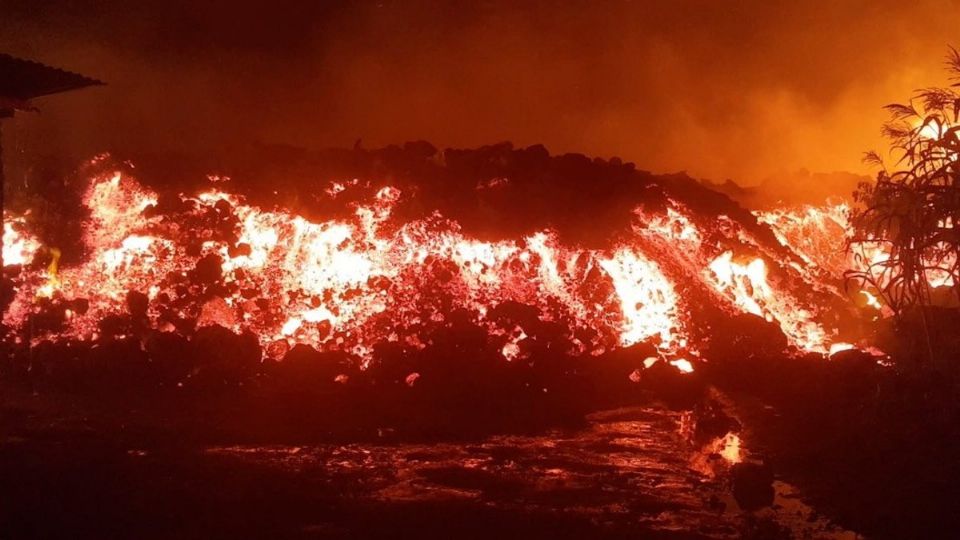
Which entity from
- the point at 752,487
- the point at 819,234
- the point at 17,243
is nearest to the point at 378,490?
the point at 752,487

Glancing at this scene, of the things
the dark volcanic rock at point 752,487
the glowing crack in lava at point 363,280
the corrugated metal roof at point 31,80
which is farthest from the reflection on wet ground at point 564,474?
the corrugated metal roof at point 31,80

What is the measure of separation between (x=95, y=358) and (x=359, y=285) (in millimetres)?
6360

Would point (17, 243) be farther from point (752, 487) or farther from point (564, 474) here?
point (752, 487)

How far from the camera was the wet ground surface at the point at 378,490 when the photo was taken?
9188 mm

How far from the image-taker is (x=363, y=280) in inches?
778

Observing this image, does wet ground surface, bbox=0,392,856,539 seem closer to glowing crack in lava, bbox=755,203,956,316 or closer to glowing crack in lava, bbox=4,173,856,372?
glowing crack in lava, bbox=4,173,856,372

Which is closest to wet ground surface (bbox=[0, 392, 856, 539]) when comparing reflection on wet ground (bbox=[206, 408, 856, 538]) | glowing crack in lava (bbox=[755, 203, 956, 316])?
reflection on wet ground (bbox=[206, 408, 856, 538])

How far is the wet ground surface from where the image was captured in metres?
9.19

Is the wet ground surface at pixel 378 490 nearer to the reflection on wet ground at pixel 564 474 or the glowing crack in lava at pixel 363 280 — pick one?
the reflection on wet ground at pixel 564 474

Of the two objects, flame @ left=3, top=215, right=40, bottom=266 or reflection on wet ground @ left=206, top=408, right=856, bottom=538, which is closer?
reflection on wet ground @ left=206, top=408, right=856, bottom=538

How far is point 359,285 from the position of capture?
766 inches

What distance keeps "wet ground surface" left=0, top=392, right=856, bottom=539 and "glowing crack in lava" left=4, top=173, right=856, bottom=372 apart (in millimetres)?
5340

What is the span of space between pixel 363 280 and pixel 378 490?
31.8ft

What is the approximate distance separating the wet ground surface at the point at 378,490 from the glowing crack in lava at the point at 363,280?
17.5 feet
